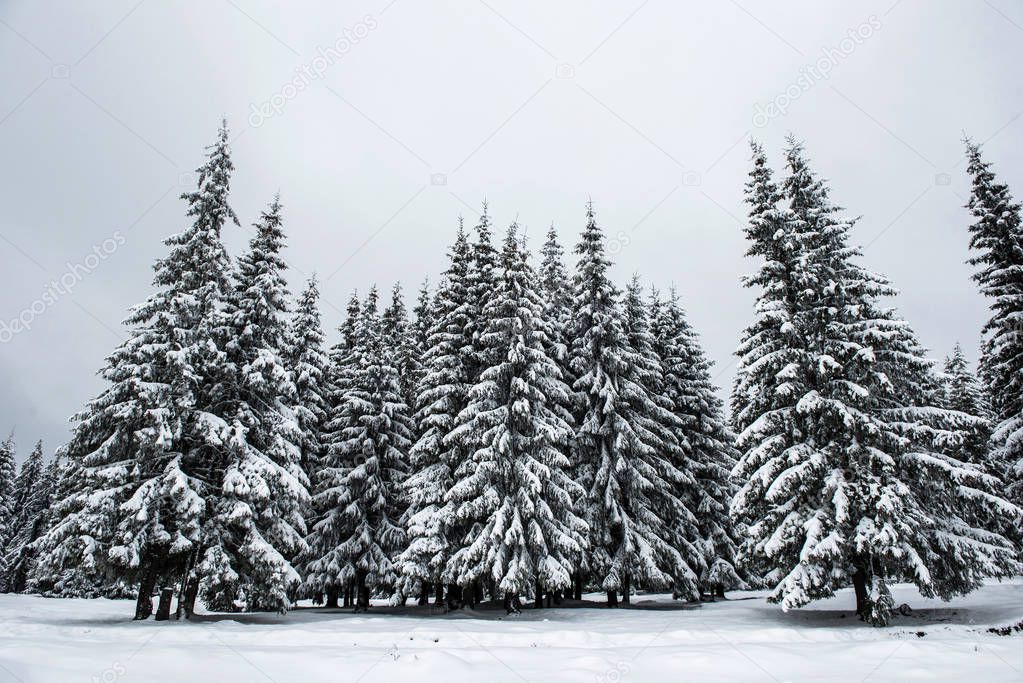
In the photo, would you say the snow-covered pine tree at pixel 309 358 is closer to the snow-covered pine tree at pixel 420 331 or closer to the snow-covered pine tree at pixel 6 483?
the snow-covered pine tree at pixel 420 331

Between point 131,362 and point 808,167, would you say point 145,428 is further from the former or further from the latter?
point 808,167

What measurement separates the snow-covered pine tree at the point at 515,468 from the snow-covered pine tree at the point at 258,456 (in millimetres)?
6226

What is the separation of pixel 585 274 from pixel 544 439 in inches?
352

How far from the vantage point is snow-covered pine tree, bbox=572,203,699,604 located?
23.5 metres

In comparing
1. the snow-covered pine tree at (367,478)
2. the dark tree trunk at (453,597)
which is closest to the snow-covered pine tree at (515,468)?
the dark tree trunk at (453,597)

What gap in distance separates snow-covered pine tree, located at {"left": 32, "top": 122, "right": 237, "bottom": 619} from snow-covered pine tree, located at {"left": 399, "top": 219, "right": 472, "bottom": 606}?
7.72 metres

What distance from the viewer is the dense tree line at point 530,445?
692 inches

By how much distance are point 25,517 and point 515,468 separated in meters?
59.2

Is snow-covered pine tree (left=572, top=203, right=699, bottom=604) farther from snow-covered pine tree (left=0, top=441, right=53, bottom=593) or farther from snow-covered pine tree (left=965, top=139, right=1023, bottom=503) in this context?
snow-covered pine tree (left=0, top=441, right=53, bottom=593)

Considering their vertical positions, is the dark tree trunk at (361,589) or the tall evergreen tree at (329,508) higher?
the tall evergreen tree at (329,508)

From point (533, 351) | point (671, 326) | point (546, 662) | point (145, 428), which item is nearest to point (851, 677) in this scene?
point (546, 662)

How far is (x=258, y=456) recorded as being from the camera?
2066cm

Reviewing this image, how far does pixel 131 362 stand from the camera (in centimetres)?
1980

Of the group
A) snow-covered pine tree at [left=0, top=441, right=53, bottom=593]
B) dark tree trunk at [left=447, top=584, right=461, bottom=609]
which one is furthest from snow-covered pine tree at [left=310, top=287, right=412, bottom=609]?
snow-covered pine tree at [left=0, top=441, right=53, bottom=593]
